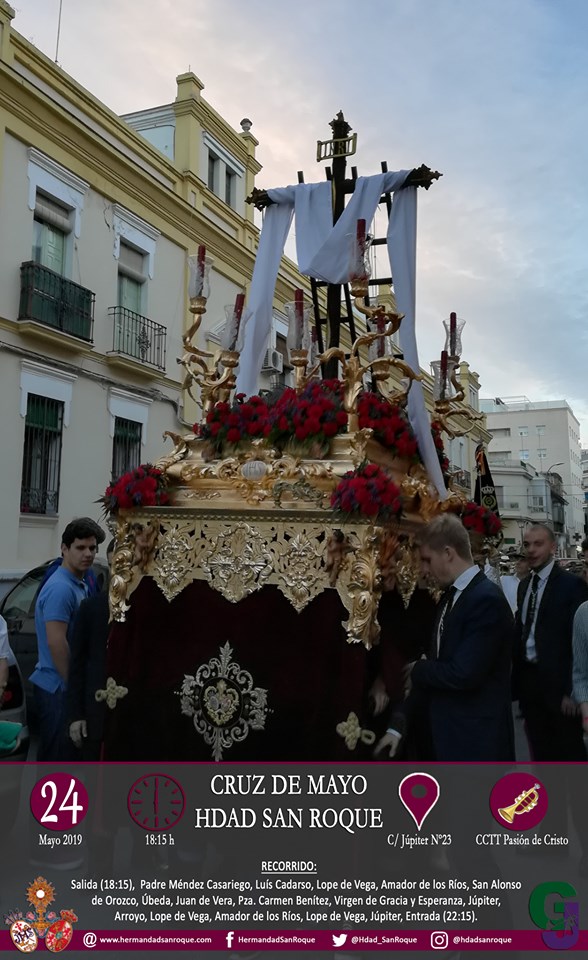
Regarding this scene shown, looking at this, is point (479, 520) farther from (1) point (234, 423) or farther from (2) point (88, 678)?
(2) point (88, 678)

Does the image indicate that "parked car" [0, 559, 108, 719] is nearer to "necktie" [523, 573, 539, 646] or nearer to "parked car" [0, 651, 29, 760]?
"parked car" [0, 651, 29, 760]

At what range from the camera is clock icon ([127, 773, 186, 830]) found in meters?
3.19

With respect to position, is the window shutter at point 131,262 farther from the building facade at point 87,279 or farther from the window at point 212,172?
the window at point 212,172

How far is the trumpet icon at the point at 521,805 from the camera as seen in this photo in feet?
9.93

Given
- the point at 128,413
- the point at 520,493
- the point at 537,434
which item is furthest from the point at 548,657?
the point at 537,434

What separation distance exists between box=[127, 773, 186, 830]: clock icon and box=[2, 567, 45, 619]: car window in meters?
4.03

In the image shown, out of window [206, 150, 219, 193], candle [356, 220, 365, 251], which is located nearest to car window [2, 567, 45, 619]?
candle [356, 220, 365, 251]

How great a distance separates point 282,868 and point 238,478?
5.47ft

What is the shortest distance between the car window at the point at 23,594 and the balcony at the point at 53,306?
4.03 meters

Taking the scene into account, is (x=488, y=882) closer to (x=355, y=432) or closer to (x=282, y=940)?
(x=282, y=940)

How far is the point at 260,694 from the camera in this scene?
333 cm

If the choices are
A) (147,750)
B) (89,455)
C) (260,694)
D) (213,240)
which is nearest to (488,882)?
(260,694)

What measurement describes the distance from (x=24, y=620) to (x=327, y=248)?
4.01 metres

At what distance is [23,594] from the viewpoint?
706 cm
